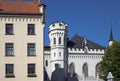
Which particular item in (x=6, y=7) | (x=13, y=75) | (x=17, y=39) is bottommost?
(x=13, y=75)

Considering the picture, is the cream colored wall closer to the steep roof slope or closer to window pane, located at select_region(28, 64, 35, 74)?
window pane, located at select_region(28, 64, 35, 74)

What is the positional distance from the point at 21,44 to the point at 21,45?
0.36 ft

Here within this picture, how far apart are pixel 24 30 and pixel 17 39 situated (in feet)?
4.03

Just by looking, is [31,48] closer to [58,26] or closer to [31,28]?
[31,28]

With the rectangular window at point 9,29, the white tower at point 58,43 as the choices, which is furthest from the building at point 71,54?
the rectangular window at point 9,29

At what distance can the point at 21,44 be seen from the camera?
4997 cm

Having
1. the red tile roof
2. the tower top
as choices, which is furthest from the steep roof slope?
the red tile roof

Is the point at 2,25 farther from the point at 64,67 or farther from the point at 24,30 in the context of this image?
the point at 64,67

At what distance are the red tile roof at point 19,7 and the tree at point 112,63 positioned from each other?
76.7 feet

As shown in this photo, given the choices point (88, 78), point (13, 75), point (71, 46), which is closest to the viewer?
point (13, 75)

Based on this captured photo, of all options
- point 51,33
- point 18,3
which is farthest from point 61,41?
point 18,3

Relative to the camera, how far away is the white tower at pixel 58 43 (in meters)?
103

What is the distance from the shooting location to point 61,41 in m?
104

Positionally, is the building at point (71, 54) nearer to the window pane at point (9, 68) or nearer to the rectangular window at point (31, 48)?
the rectangular window at point (31, 48)
